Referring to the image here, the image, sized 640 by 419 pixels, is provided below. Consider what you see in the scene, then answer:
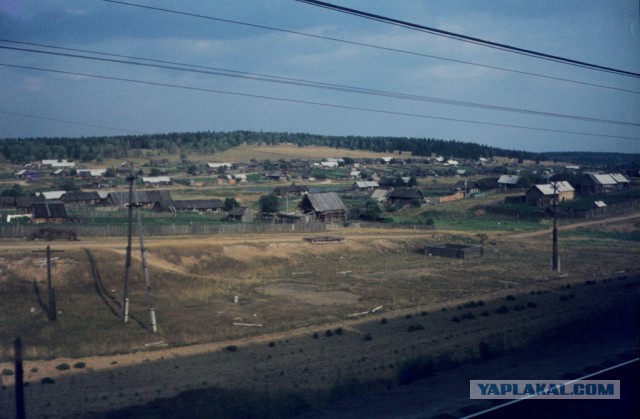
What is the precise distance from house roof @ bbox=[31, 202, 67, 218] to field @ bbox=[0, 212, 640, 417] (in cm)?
1298

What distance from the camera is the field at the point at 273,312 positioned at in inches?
655

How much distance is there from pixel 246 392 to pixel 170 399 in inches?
79.1

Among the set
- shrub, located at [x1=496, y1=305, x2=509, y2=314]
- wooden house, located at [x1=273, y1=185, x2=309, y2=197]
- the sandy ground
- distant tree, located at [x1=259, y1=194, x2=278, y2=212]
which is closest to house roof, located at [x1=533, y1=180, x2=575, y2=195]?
wooden house, located at [x1=273, y1=185, x2=309, y2=197]

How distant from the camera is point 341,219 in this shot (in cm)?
6134

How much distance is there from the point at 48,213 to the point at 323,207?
2649cm

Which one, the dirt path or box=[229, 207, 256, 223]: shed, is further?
box=[229, 207, 256, 223]: shed

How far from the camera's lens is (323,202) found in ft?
196

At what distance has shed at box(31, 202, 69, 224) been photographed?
166 feet

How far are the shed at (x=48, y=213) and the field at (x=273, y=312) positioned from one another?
12.9 m

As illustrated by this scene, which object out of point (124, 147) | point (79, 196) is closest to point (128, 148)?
point (124, 147)

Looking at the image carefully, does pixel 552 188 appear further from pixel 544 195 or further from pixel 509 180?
pixel 509 180

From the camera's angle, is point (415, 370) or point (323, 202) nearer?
point (415, 370)

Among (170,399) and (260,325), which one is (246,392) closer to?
(170,399)

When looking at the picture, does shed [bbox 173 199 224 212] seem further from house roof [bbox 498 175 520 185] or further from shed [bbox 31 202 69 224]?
Result: house roof [bbox 498 175 520 185]
